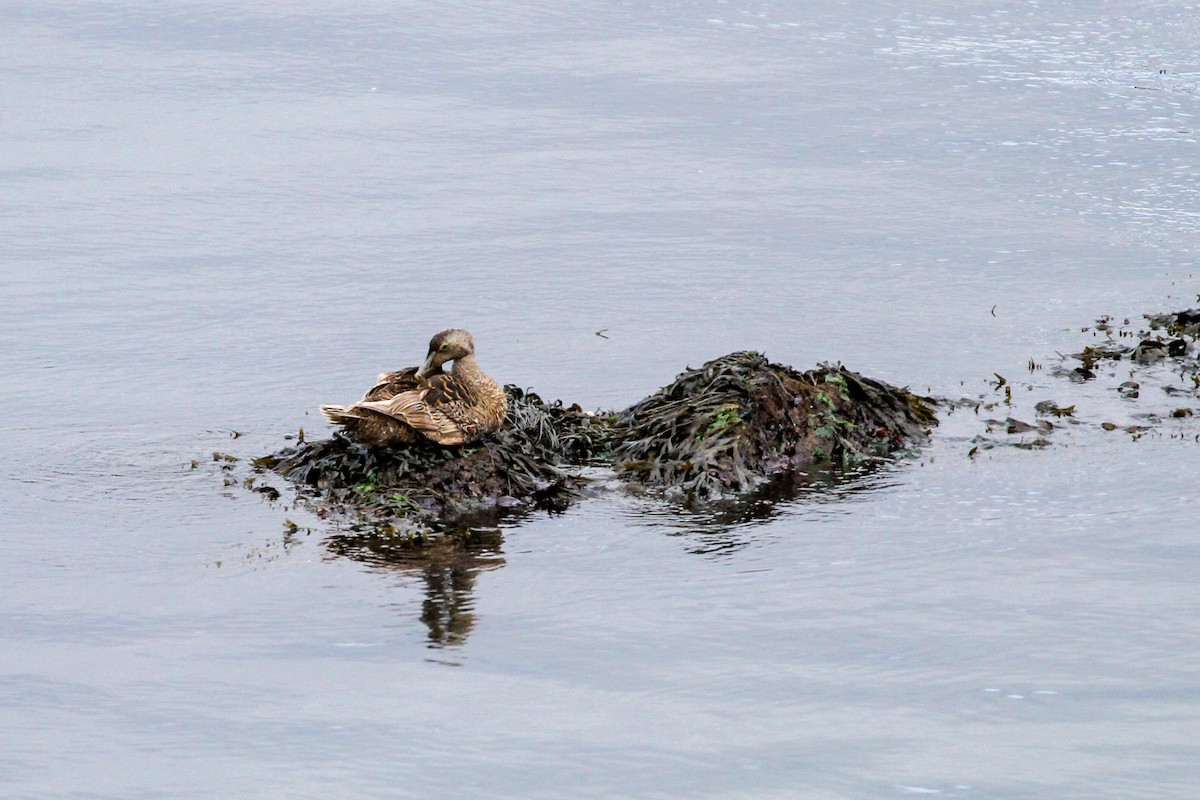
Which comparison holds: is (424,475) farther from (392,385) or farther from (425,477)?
(392,385)

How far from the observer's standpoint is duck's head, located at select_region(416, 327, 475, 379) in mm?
10031

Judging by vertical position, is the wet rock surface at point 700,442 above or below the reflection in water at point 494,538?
above

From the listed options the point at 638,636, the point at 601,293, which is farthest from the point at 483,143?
the point at 638,636

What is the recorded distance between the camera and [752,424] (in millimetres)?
10258

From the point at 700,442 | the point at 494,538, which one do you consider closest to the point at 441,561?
the point at 494,538

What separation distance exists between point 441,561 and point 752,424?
2.31 metres

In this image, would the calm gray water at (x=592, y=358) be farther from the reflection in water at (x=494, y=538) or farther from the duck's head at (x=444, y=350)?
the duck's head at (x=444, y=350)

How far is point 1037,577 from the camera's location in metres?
8.44

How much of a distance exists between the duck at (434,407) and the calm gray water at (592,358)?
65cm

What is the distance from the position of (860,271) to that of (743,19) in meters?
9.25

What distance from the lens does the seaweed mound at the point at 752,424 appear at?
10008mm

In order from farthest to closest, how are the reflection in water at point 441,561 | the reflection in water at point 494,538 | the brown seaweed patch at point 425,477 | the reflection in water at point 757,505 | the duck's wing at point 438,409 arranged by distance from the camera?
1. the duck's wing at point 438,409
2. the brown seaweed patch at point 425,477
3. the reflection in water at point 757,505
4. the reflection in water at point 494,538
5. the reflection in water at point 441,561

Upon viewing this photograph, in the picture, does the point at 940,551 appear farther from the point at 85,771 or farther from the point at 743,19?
the point at 743,19

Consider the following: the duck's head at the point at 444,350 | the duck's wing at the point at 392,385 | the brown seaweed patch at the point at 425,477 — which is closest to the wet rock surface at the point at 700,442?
the brown seaweed patch at the point at 425,477
